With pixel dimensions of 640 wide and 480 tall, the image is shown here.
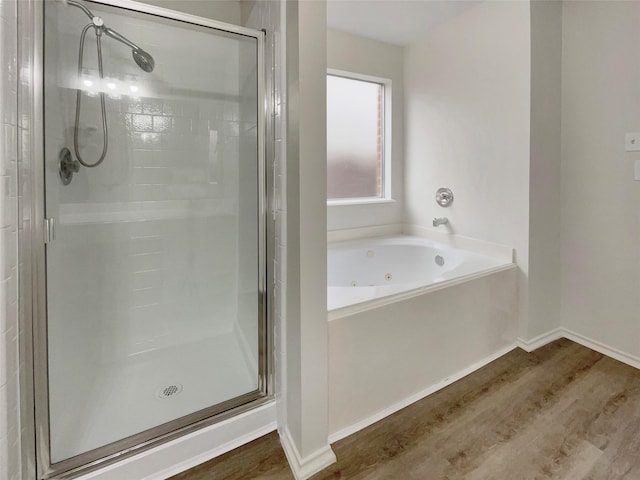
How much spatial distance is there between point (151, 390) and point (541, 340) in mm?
2358

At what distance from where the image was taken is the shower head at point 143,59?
1.72m

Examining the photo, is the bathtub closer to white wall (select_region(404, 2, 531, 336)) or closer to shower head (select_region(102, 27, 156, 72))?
white wall (select_region(404, 2, 531, 336))

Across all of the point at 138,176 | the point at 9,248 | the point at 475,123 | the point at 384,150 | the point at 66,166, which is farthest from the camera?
the point at 384,150

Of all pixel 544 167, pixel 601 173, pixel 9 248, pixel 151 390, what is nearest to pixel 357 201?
pixel 544 167

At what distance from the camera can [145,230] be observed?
6.50ft

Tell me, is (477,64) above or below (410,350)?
above

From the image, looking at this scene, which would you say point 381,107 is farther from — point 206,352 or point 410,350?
point 206,352

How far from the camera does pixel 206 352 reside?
1.94 metres

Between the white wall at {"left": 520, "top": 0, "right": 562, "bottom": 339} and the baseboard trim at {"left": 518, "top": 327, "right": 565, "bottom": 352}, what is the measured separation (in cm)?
3

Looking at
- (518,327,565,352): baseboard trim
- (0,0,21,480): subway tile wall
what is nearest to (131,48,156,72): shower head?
(0,0,21,480): subway tile wall

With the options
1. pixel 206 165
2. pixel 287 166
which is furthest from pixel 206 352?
pixel 287 166

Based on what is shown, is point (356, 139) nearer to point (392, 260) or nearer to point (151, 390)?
point (392, 260)

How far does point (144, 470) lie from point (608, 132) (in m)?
2.86

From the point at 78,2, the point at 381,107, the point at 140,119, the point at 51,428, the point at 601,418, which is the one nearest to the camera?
the point at 51,428
